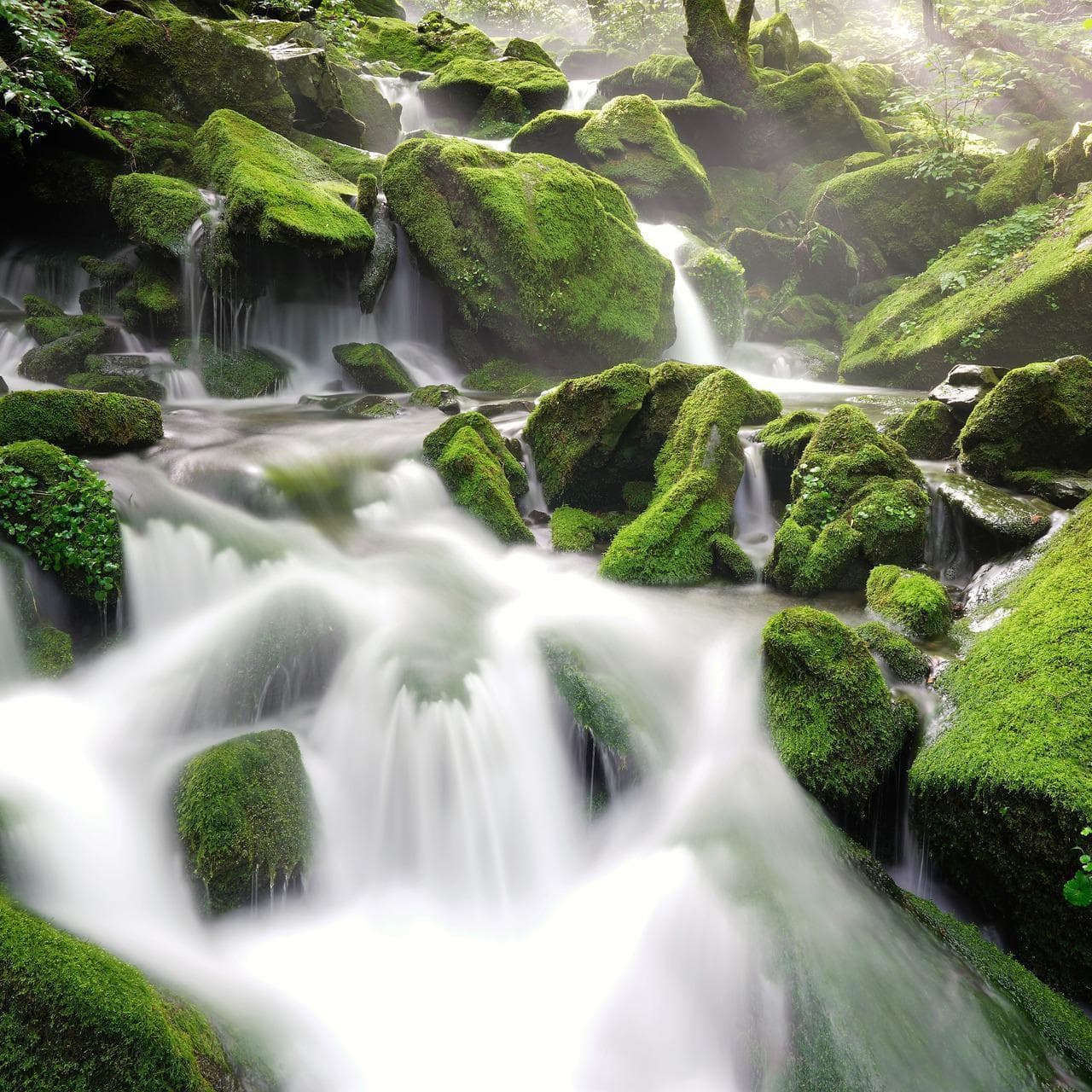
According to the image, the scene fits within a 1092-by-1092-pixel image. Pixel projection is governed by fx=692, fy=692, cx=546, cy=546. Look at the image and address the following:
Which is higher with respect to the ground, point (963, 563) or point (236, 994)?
point (963, 563)

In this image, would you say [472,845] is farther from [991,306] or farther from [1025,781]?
[991,306]

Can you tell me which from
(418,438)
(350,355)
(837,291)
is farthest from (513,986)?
(837,291)

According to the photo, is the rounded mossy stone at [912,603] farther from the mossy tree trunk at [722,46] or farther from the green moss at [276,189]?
the mossy tree trunk at [722,46]

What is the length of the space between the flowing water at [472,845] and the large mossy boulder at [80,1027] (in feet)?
1.75

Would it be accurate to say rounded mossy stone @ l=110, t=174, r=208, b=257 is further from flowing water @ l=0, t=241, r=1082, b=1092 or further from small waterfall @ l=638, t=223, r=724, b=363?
small waterfall @ l=638, t=223, r=724, b=363

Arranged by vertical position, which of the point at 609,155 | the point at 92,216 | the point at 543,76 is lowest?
the point at 92,216

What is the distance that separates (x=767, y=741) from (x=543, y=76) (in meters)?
20.7

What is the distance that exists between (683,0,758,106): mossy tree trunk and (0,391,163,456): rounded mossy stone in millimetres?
18122

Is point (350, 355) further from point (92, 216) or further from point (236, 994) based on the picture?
point (236, 994)

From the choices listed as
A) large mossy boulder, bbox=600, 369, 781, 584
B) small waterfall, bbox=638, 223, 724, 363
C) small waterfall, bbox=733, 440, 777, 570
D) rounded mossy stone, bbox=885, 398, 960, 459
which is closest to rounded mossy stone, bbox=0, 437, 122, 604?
large mossy boulder, bbox=600, 369, 781, 584

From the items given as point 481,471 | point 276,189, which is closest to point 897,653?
point 481,471

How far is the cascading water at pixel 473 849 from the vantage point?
2.86 metres

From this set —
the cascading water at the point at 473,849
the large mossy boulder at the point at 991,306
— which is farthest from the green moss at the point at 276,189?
the large mossy boulder at the point at 991,306

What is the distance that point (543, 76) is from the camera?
19.2m
